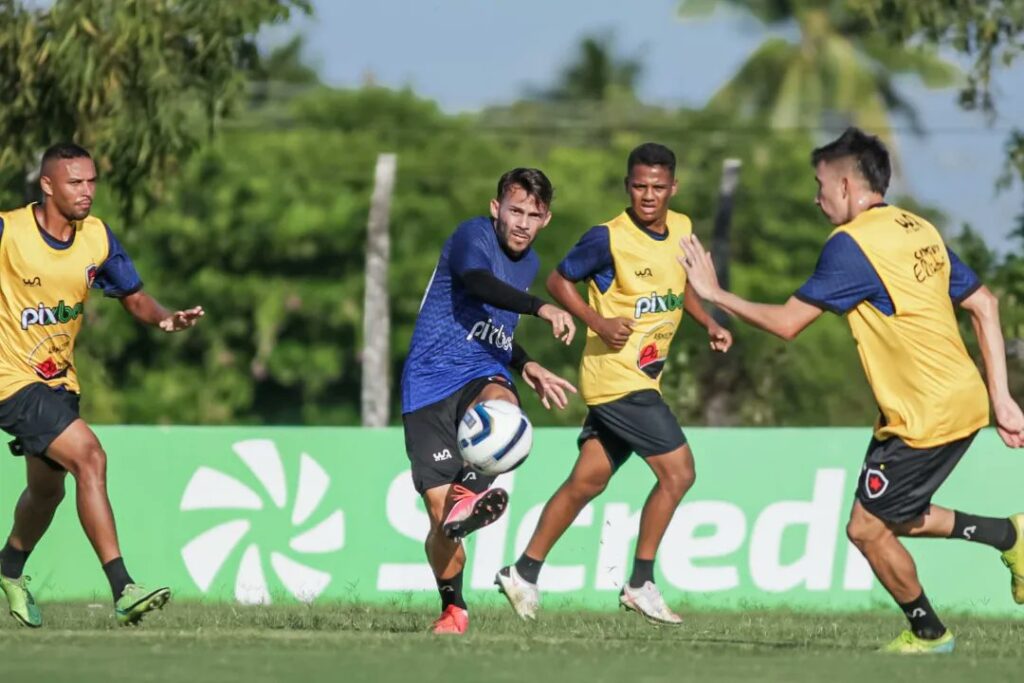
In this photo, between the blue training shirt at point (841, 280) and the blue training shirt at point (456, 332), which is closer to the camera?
the blue training shirt at point (841, 280)

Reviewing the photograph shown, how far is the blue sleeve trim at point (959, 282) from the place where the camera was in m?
8.53

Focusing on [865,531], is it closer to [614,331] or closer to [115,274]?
[614,331]

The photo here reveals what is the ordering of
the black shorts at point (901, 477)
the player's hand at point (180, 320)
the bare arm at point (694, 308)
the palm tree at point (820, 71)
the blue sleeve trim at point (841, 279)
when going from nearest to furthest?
the blue sleeve trim at point (841, 279) < the black shorts at point (901, 477) < the player's hand at point (180, 320) < the bare arm at point (694, 308) < the palm tree at point (820, 71)

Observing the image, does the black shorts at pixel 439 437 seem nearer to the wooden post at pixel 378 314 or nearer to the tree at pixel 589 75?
the wooden post at pixel 378 314

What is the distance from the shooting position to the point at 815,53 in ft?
186

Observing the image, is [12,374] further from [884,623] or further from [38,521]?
[884,623]

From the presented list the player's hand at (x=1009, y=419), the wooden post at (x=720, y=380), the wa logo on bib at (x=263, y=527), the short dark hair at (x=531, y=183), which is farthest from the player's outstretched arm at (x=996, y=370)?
the wooden post at (x=720, y=380)

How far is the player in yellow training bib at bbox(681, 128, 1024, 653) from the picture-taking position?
Result: 8.23m

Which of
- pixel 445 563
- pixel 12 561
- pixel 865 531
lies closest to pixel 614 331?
pixel 445 563

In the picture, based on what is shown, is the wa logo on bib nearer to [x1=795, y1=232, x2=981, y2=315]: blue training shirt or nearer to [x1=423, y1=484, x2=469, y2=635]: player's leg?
[x1=423, y1=484, x2=469, y2=635]: player's leg

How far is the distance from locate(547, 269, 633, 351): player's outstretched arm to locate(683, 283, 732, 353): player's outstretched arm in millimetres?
562

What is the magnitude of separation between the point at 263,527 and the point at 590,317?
12.9 feet

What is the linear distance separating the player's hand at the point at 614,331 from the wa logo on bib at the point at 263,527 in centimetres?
392

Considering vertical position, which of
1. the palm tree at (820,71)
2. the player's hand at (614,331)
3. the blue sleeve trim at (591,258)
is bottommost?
the player's hand at (614,331)
